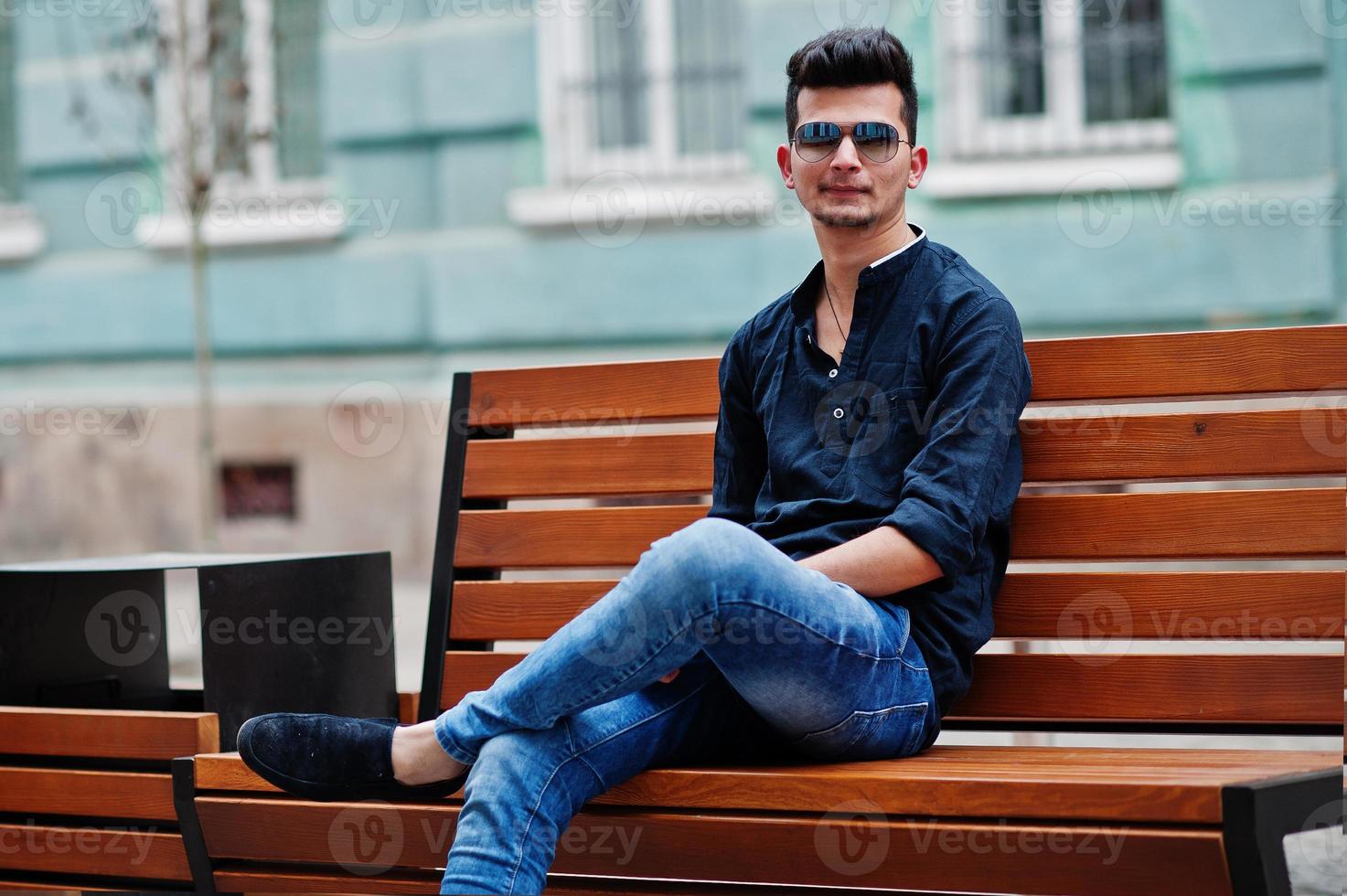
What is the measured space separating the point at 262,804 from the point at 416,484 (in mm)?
6312

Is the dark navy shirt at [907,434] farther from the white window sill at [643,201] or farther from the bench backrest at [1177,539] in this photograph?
the white window sill at [643,201]

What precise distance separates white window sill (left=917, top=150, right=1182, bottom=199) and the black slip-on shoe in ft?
19.9

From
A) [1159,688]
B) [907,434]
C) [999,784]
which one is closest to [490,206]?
[907,434]

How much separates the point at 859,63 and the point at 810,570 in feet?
3.20

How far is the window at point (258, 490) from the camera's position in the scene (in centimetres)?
968

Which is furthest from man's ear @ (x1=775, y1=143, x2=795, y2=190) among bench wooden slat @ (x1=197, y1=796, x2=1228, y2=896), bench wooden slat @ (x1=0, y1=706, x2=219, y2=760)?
bench wooden slat @ (x1=0, y1=706, x2=219, y2=760)

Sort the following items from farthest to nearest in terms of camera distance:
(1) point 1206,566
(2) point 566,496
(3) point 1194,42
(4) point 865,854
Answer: (3) point 1194,42
(1) point 1206,566
(2) point 566,496
(4) point 865,854

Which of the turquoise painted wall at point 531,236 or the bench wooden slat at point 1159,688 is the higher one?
the turquoise painted wall at point 531,236

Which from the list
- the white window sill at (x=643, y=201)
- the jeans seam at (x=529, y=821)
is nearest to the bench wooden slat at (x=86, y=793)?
the jeans seam at (x=529, y=821)

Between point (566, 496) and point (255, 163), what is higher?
point (255, 163)

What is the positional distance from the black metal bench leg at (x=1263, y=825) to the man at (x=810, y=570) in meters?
0.60

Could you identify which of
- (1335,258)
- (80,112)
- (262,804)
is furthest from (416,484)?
(262,804)

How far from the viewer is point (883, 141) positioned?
2916 millimetres

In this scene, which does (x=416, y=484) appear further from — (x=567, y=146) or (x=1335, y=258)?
(x=1335, y=258)
